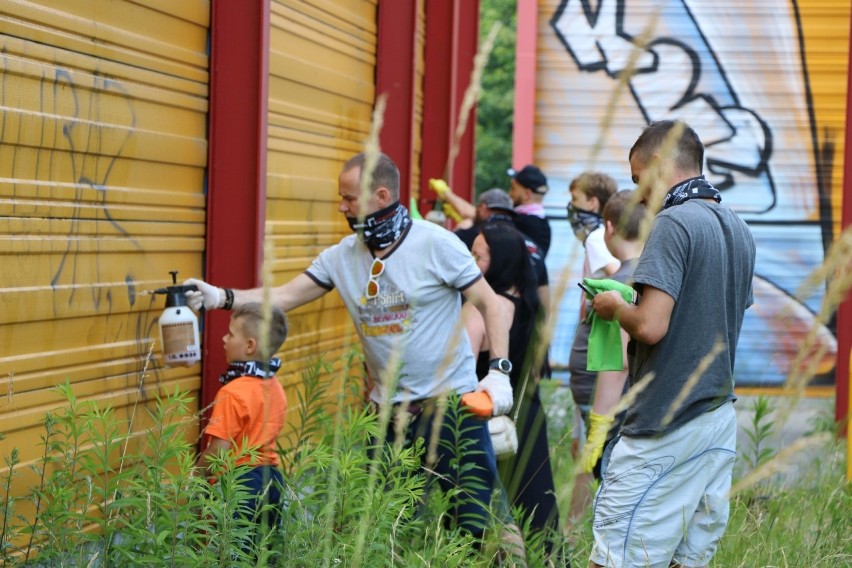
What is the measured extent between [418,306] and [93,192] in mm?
1418

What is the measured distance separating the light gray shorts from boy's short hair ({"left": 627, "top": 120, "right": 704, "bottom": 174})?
0.84 metres

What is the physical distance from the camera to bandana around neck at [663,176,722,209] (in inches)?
168

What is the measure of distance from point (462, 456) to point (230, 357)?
105 centimetres

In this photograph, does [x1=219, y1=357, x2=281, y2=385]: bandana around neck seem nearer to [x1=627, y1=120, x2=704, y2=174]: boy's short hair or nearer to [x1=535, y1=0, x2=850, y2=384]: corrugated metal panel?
[x1=627, y1=120, x2=704, y2=174]: boy's short hair

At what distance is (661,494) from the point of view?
422 centimetres

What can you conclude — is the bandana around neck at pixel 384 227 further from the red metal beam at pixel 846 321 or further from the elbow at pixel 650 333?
the red metal beam at pixel 846 321

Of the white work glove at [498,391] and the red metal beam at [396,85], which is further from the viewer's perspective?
the red metal beam at [396,85]

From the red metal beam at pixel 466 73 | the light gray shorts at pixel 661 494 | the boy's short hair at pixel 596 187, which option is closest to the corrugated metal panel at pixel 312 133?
the boy's short hair at pixel 596 187

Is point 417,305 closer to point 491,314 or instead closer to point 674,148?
point 491,314

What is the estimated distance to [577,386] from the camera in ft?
20.8

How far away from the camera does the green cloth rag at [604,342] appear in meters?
4.22

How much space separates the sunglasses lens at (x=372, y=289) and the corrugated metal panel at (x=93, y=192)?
0.96 metres

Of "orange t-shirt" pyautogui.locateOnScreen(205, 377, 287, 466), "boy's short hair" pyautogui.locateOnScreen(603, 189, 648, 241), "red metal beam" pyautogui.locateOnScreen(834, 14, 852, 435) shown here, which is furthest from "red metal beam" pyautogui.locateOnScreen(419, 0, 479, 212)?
"orange t-shirt" pyautogui.locateOnScreen(205, 377, 287, 466)

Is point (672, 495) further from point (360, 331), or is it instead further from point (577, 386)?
point (577, 386)
